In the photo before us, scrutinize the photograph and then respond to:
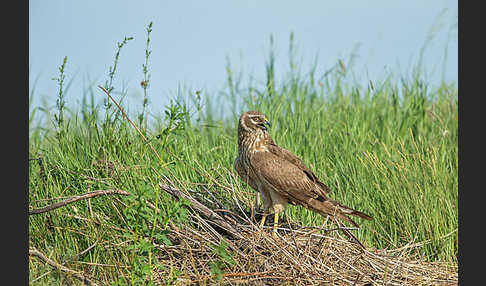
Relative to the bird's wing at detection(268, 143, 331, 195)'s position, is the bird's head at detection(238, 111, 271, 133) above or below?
above

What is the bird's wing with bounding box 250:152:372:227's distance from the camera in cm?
500

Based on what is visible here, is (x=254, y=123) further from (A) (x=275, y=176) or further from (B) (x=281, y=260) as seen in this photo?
(B) (x=281, y=260)

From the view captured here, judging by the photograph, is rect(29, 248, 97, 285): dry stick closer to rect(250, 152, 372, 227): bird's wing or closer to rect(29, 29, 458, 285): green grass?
rect(29, 29, 458, 285): green grass

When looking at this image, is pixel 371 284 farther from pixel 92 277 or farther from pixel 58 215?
pixel 58 215

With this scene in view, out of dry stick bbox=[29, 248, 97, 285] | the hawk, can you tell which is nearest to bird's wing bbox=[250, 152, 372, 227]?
the hawk

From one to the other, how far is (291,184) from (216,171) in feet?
3.61

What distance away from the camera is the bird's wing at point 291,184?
5.00 metres

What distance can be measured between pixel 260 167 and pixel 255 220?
0.51 m

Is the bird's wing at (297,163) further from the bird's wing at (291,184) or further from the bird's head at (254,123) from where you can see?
the bird's head at (254,123)

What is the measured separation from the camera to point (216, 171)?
581cm

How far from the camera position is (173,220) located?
16.0 feet

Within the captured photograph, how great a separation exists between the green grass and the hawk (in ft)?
0.95

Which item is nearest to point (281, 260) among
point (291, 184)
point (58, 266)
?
point (291, 184)

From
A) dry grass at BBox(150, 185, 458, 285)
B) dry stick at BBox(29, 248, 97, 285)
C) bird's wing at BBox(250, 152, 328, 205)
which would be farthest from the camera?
bird's wing at BBox(250, 152, 328, 205)
